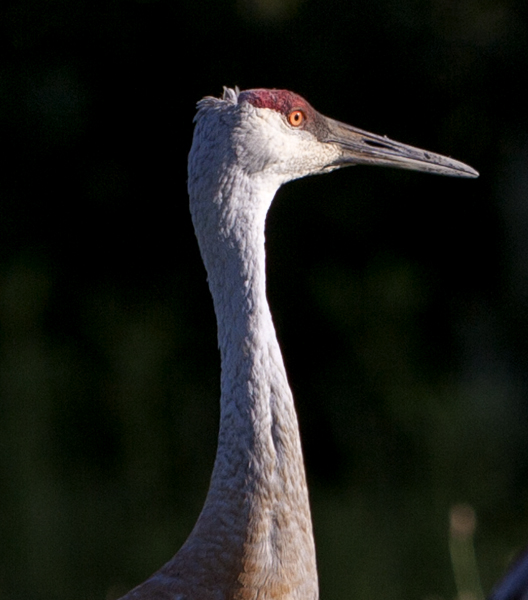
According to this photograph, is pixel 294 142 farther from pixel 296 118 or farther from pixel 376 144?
pixel 376 144

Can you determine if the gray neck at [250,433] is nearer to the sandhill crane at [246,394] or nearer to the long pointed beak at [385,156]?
the sandhill crane at [246,394]

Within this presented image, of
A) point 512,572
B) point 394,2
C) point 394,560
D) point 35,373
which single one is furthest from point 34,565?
point 512,572

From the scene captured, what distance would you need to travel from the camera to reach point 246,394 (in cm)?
247

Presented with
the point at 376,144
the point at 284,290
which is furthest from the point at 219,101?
the point at 284,290

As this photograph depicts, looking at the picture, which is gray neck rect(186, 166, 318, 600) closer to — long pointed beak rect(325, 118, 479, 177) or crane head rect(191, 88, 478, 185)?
crane head rect(191, 88, 478, 185)

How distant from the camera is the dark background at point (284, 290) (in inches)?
196

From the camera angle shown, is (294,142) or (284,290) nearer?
(294,142)

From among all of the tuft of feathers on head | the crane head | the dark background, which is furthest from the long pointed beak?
the dark background

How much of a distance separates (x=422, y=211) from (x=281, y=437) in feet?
9.89

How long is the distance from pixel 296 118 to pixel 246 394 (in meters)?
0.75

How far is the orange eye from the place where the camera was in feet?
9.07

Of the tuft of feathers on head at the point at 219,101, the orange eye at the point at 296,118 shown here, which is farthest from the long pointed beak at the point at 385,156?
the tuft of feathers on head at the point at 219,101

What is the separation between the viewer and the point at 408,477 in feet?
18.2

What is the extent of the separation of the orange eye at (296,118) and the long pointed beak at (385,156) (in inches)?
5.0
